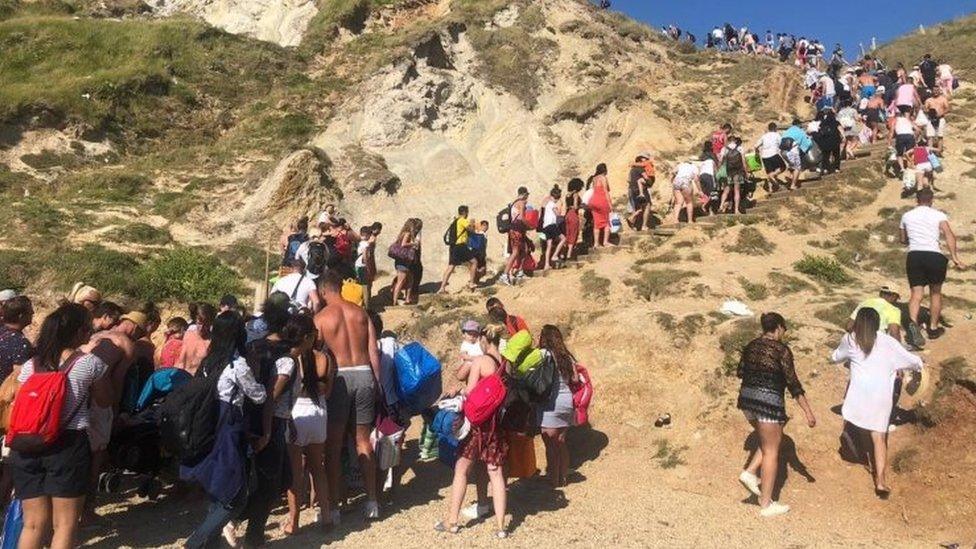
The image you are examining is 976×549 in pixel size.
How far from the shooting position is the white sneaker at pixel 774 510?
21.5 ft

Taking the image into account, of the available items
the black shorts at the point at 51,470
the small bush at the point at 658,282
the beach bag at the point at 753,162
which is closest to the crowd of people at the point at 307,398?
the black shorts at the point at 51,470

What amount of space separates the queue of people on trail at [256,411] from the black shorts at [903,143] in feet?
42.7

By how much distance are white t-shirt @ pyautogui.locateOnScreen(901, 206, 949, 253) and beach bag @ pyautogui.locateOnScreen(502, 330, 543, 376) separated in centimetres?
523

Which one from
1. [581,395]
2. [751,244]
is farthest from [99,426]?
[751,244]

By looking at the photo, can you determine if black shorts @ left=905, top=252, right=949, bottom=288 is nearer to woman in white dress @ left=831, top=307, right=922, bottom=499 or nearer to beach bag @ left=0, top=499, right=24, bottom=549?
woman in white dress @ left=831, top=307, right=922, bottom=499

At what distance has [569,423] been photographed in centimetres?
707

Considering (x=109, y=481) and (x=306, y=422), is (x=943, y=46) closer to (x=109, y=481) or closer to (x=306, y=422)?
(x=306, y=422)

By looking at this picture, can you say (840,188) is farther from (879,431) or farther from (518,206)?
(879,431)

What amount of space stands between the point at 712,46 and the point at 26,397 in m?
32.0

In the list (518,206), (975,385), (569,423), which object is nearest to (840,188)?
(518,206)

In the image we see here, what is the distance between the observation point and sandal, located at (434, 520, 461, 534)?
19.5 feet

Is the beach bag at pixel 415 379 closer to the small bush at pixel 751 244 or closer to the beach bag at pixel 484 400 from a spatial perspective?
the beach bag at pixel 484 400

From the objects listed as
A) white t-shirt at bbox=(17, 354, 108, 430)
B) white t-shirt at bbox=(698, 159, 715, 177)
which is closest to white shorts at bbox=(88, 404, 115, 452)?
white t-shirt at bbox=(17, 354, 108, 430)

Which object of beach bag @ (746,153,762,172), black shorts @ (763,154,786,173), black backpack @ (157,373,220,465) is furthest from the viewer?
beach bag @ (746,153,762,172)
